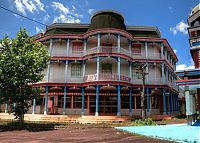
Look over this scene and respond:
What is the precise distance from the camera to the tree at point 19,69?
18641 millimetres

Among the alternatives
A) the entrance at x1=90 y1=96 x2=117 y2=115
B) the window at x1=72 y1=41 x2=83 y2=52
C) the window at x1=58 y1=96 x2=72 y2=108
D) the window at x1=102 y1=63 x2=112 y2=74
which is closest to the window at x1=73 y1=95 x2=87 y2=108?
the window at x1=58 y1=96 x2=72 y2=108

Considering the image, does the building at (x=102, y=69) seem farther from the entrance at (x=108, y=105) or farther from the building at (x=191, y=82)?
the building at (x=191, y=82)

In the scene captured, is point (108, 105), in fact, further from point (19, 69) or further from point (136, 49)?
point (19, 69)

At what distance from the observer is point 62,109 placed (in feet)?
90.1

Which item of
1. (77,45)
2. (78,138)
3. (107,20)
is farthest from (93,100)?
(78,138)

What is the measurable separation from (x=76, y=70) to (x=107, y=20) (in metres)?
7.60

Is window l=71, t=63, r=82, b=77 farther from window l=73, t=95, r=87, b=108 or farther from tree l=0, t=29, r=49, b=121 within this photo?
tree l=0, t=29, r=49, b=121

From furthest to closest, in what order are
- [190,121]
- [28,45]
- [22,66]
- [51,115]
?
[51,115] → [28,45] → [22,66] → [190,121]

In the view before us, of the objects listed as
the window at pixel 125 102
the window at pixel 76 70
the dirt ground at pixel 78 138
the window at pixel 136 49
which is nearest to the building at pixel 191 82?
the dirt ground at pixel 78 138

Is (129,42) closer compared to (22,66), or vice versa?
(22,66)

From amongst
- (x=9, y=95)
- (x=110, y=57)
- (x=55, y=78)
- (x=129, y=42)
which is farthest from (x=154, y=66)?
(x=9, y=95)

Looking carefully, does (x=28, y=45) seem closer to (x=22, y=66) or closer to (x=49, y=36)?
(x=22, y=66)

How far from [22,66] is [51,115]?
8.71 m

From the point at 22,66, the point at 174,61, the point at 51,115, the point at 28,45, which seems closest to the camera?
the point at 22,66
